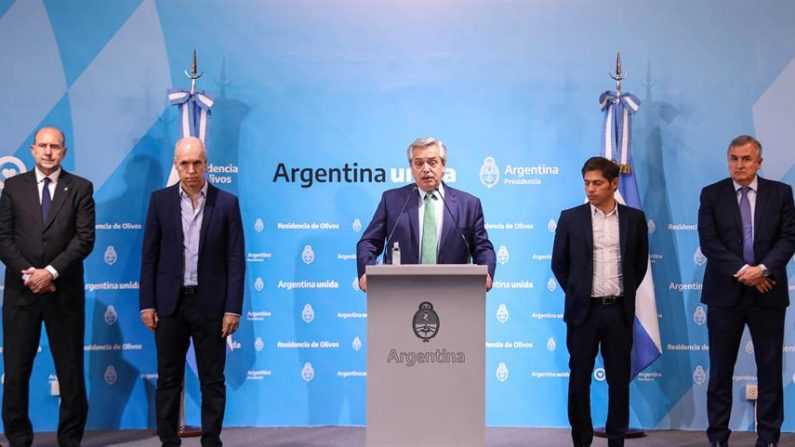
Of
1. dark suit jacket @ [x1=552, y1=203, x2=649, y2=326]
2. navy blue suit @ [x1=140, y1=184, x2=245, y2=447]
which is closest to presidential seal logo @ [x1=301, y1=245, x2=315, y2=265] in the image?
navy blue suit @ [x1=140, y1=184, x2=245, y2=447]

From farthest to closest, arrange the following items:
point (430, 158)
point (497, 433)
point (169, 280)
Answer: point (497, 433) < point (169, 280) < point (430, 158)

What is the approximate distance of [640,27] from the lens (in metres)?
5.84

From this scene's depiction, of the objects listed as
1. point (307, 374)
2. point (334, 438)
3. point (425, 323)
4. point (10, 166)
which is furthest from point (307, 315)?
point (425, 323)

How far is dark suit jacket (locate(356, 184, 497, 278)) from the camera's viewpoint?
13.9ft

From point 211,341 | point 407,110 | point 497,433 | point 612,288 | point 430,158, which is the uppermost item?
point 407,110

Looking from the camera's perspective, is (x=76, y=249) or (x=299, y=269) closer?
(x=76, y=249)

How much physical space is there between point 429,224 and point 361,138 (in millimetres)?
1793

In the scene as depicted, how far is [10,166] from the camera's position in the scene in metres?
5.77

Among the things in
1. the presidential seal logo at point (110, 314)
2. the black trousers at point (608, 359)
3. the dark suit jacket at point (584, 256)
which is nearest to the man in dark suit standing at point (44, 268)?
the presidential seal logo at point (110, 314)

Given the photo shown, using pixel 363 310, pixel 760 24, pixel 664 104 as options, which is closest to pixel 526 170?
pixel 664 104

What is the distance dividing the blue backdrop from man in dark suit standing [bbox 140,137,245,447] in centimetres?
114

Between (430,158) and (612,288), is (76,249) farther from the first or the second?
(612,288)

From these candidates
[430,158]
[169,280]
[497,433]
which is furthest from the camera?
[497,433]

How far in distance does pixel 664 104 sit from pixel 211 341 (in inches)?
143
